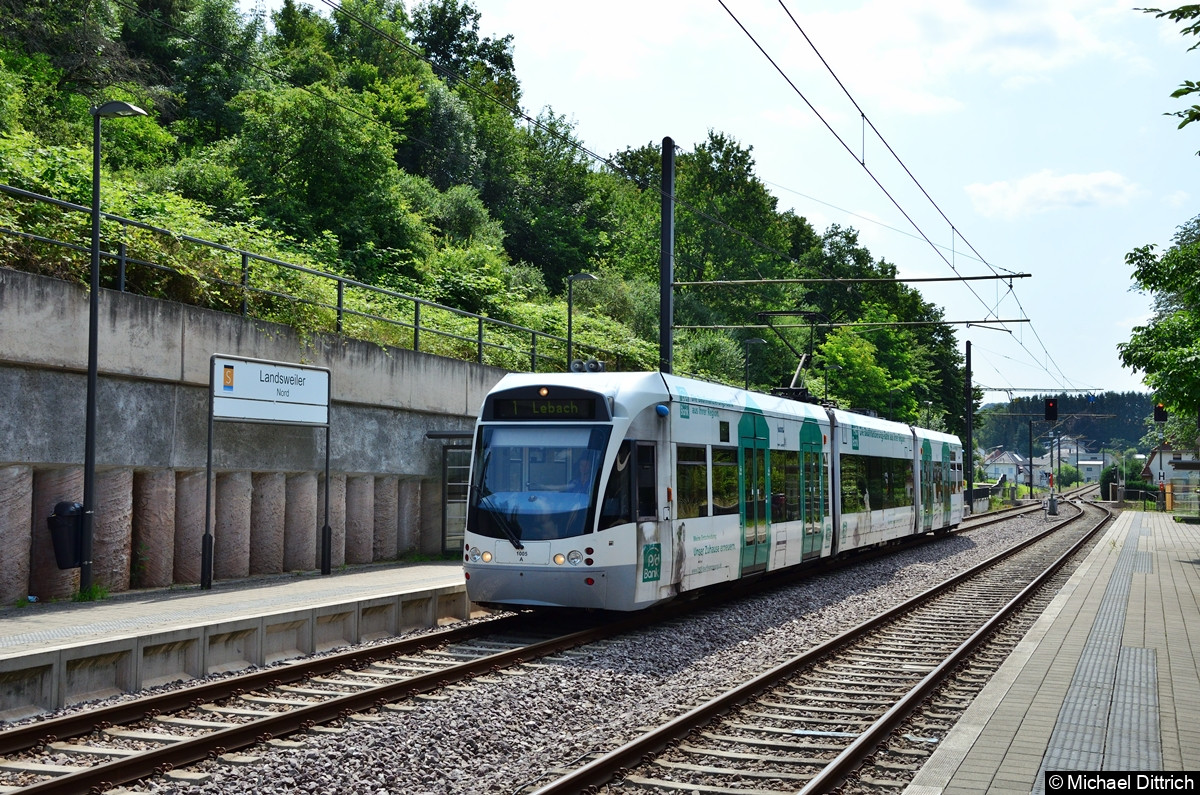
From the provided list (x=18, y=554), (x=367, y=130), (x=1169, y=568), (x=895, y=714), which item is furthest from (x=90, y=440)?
(x=367, y=130)

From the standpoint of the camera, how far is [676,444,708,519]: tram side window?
1452 cm

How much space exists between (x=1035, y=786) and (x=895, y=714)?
273cm

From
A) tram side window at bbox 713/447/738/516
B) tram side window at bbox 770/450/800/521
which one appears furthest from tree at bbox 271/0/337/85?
tram side window at bbox 713/447/738/516

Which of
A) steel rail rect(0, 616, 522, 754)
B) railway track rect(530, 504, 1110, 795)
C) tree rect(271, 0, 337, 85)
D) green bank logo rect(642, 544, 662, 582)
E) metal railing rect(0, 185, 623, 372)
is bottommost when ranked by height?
railway track rect(530, 504, 1110, 795)

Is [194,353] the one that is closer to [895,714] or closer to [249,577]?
[249,577]

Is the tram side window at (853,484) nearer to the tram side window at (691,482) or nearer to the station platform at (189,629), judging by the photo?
the tram side window at (691,482)

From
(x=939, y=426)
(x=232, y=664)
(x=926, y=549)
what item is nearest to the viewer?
(x=232, y=664)

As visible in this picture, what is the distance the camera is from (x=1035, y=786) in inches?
262

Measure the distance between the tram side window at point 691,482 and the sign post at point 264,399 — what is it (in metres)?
6.22

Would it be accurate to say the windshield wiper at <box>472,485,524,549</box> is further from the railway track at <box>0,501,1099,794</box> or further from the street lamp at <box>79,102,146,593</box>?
the street lamp at <box>79,102,146,593</box>

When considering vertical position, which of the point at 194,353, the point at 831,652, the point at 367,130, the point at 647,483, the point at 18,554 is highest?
the point at 367,130

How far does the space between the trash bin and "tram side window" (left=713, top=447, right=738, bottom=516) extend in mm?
7973

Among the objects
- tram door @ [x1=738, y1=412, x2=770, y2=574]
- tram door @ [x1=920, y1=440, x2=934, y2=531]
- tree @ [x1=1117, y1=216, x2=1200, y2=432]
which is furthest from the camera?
tram door @ [x1=920, y1=440, x2=934, y2=531]

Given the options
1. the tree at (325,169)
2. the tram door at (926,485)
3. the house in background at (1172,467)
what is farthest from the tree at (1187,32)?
the house in background at (1172,467)
